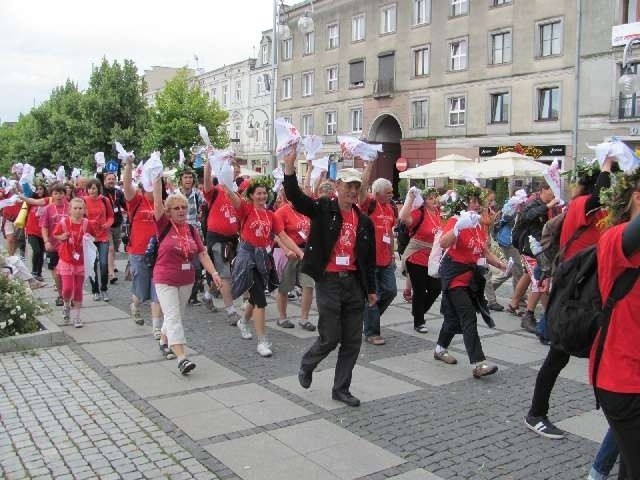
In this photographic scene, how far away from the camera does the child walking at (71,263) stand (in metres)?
8.13

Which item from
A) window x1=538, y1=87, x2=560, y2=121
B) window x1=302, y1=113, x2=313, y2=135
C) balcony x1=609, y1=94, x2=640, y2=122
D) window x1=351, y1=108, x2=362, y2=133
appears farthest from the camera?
window x1=302, y1=113, x2=313, y2=135

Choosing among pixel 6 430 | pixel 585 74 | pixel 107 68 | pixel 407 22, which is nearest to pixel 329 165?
pixel 6 430

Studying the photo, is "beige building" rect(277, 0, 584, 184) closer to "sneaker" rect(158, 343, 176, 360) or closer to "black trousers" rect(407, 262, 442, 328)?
"black trousers" rect(407, 262, 442, 328)

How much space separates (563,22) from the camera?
96.6ft

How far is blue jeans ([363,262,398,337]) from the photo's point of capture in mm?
7523

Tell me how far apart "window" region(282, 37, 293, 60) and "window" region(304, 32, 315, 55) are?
71.5 inches

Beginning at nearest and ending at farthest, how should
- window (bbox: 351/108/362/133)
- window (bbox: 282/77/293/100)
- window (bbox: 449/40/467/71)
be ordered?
window (bbox: 449/40/467/71) < window (bbox: 351/108/362/133) < window (bbox: 282/77/293/100)

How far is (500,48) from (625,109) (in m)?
7.35

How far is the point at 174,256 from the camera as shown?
6301 millimetres

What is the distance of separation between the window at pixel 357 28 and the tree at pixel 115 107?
1344 cm

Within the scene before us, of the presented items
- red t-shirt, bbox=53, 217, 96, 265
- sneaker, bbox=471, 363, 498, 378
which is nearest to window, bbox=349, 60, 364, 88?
red t-shirt, bbox=53, 217, 96, 265

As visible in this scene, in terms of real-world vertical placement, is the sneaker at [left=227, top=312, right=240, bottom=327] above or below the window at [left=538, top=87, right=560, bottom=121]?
below

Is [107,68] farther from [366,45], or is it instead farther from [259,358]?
[259,358]

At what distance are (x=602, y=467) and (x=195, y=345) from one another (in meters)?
4.71
